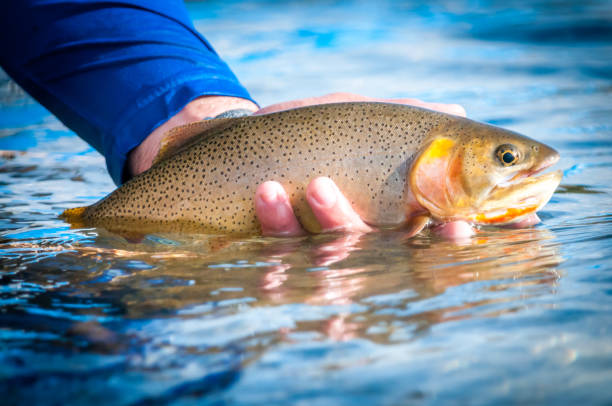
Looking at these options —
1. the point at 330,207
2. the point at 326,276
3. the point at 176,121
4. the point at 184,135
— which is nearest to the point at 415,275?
the point at 326,276

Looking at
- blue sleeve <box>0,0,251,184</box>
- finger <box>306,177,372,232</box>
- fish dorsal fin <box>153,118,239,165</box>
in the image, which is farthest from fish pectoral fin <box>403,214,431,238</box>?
blue sleeve <box>0,0,251,184</box>

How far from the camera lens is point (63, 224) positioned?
2873mm

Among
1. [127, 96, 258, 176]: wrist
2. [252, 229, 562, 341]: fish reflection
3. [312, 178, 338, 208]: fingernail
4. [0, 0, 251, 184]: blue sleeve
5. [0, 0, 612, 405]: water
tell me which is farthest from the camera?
[0, 0, 251, 184]: blue sleeve

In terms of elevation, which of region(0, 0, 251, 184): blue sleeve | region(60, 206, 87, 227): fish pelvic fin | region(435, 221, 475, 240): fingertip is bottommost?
region(435, 221, 475, 240): fingertip

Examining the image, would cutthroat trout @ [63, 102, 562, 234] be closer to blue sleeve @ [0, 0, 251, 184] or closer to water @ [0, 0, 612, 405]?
water @ [0, 0, 612, 405]

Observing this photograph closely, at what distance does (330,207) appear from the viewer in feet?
7.97

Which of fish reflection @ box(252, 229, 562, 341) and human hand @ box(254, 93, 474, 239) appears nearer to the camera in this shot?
fish reflection @ box(252, 229, 562, 341)

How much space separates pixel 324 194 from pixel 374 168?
0.26 m

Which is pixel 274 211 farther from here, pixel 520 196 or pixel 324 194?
pixel 520 196

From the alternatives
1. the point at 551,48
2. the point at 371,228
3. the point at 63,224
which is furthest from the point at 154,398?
the point at 551,48

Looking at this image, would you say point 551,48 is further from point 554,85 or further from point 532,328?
point 532,328

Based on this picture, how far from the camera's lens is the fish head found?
8.21 ft

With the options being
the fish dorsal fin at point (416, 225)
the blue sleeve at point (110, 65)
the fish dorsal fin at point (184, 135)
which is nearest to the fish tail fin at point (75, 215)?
the fish dorsal fin at point (184, 135)

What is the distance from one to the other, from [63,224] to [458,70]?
664 cm
